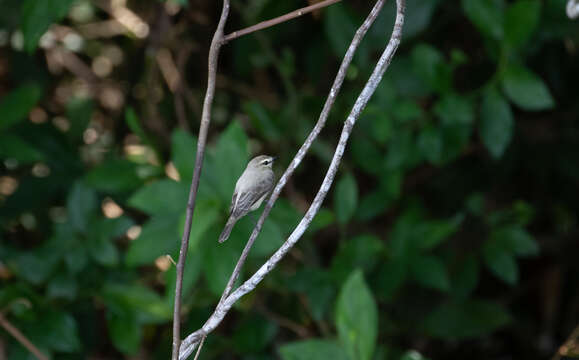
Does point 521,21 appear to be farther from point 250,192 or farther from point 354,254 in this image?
point 250,192

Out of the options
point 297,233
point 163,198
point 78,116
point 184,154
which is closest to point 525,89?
point 184,154

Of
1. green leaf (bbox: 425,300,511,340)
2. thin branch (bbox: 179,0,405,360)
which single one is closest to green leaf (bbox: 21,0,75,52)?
thin branch (bbox: 179,0,405,360)

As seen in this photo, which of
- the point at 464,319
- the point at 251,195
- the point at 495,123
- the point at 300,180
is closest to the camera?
the point at 251,195

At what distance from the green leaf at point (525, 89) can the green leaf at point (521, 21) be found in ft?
0.39

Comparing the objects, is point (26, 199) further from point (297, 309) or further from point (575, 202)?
point (575, 202)

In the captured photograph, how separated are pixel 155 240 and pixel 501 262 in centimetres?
167

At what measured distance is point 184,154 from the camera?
250cm

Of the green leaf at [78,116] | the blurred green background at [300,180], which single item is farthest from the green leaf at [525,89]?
the green leaf at [78,116]

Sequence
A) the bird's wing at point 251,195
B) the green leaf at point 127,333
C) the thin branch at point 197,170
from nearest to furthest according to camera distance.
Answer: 1. the thin branch at point 197,170
2. the bird's wing at point 251,195
3. the green leaf at point 127,333

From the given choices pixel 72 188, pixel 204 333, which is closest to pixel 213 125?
pixel 72 188

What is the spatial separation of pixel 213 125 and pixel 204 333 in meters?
2.73

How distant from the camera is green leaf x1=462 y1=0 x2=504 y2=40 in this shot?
8.41 feet

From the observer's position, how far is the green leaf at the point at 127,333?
2.71 metres

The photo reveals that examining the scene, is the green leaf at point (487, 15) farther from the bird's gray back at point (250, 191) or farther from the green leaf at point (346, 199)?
the bird's gray back at point (250, 191)
